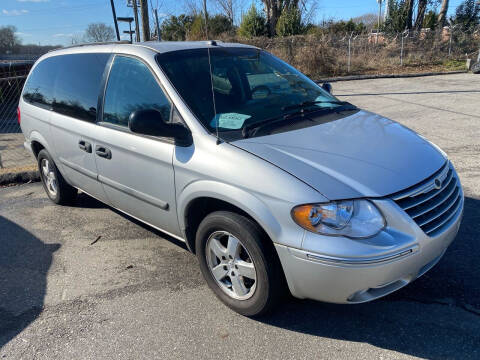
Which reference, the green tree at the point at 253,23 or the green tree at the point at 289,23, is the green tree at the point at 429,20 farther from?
the green tree at the point at 253,23

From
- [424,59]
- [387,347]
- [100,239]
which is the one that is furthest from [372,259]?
[424,59]

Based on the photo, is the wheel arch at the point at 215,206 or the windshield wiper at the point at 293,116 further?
the windshield wiper at the point at 293,116

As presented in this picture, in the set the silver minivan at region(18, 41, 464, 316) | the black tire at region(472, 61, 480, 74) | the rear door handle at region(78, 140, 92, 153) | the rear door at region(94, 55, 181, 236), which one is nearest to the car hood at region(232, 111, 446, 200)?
the silver minivan at region(18, 41, 464, 316)

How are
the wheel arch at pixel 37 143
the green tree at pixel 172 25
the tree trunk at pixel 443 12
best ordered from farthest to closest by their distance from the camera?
the green tree at pixel 172 25
the tree trunk at pixel 443 12
the wheel arch at pixel 37 143

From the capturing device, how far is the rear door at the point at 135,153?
317cm

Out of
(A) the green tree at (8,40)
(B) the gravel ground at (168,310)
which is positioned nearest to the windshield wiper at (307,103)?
(B) the gravel ground at (168,310)

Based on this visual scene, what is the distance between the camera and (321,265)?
7.59 ft

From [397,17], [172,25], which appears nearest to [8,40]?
[172,25]

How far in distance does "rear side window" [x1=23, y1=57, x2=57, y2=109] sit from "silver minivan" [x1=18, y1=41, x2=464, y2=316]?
48 centimetres

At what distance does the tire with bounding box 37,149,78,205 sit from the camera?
488cm

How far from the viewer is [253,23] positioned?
2739cm

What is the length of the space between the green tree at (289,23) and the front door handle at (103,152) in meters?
24.8

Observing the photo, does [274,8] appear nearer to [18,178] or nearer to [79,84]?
[18,178]

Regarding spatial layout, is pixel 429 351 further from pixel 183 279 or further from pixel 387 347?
pixel 183 279
